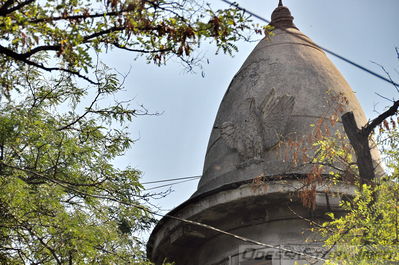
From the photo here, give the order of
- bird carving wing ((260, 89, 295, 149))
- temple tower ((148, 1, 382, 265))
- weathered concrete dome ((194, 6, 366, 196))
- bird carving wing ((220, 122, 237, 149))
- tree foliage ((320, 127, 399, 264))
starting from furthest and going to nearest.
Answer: bird carving wing ((220, 122, 237, 149)) < bird carving wing ((260, 89, 295, 149)) < weathered concrete dome ((194, 6, 366, 196)) < temple tower ((148, 1, 382, 265)) < tree foliage ((320, 127, 399, 264))

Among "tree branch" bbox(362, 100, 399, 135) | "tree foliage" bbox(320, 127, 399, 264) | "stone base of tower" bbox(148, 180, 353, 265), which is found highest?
"tree branch" bbox(362, 100, 399, 135)

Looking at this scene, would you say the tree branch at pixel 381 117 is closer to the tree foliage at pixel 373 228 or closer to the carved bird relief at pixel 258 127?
the tree foliage at pixel 373 228

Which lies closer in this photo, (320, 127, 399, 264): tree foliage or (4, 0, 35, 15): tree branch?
(4, 0, 35, 15): tree branch

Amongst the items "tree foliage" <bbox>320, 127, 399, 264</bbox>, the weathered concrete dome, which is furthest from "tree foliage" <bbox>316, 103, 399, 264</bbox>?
the weathered concrete dome

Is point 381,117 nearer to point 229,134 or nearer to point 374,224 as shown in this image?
point 374,224

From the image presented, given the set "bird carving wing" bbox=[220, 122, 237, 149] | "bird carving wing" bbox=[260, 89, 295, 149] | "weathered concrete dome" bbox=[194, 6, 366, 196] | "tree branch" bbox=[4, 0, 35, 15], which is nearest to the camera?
"tree branch" bbox=[4, 0, 35, 15]

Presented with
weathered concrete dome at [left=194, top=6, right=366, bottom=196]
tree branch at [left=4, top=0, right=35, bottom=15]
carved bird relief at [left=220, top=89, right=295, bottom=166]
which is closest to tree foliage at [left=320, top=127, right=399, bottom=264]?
weathered concrete dome at [left=194, top=6, right=366, bottom=196]

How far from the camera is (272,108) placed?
42.3 feet

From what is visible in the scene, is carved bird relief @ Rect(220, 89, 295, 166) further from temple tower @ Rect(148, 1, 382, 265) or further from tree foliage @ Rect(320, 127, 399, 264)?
tree foliage @ Rect(320, 127, 399, 264)

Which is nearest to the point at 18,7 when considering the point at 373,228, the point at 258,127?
the point at 373,228

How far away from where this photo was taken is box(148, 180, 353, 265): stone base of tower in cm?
1102

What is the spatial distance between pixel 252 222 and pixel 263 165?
42.5 inches

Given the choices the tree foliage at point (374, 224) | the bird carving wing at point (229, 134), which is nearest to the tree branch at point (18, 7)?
the tree foliage at point (374, 224)

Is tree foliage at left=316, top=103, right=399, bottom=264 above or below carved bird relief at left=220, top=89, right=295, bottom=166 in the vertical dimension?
below
